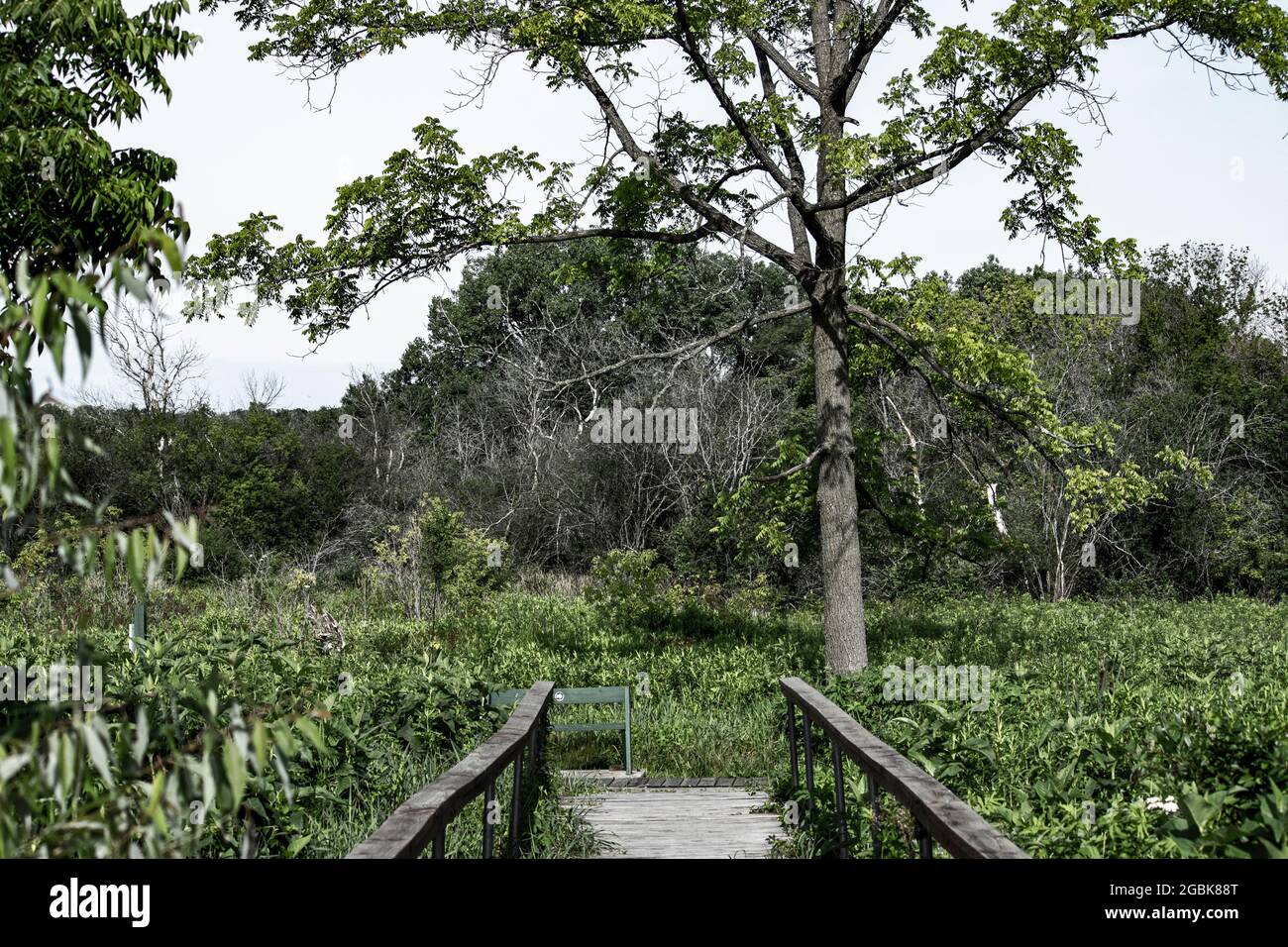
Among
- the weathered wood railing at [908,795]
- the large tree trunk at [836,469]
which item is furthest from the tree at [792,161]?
the weathered wood railing at [908,795]

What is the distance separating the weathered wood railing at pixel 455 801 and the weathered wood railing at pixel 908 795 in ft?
4.91

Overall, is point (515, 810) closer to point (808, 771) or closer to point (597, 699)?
point (808, 771)

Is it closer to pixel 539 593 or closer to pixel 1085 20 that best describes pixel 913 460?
pixel 1085 20

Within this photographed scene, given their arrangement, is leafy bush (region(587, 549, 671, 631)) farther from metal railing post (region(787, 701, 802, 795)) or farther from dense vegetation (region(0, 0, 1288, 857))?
metal railing post (region(787, 701, 802, 795))

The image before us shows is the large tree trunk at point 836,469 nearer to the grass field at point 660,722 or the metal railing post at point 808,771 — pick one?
the grass field at point 660,722

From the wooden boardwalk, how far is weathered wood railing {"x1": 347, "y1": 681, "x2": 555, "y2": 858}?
2.73 feet

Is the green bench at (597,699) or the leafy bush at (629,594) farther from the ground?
the leafy bush at (629,594)

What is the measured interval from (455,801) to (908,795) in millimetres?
1515

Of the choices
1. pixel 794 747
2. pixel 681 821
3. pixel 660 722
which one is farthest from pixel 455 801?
pixel 660 722

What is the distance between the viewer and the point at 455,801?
13.2ft

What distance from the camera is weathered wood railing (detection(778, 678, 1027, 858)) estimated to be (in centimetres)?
331

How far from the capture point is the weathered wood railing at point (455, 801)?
3.35 meters

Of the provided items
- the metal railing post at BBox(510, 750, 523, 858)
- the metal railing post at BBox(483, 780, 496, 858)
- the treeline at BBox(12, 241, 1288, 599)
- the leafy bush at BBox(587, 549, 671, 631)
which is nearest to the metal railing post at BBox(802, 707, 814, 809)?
the metal railing post at BBox(510, 750, 523, 858)
